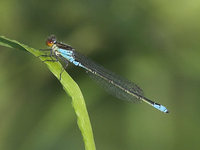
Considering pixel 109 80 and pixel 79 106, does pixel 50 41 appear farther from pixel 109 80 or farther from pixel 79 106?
pixel 79 106

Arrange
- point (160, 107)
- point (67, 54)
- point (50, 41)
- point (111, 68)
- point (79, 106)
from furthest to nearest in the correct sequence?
point (111, 68)
point (160, 107)
point (67, 54)
point (50, 41)
point (79, 106)

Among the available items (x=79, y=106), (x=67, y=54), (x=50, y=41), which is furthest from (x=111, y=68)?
(x=79, y=106)

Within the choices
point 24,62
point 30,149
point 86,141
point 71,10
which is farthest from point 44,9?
point 86,141

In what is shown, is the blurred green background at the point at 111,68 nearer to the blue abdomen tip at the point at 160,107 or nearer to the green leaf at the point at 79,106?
the blue abdomen tip at the point at 160,107

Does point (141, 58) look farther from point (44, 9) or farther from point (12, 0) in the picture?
point (12, 0)

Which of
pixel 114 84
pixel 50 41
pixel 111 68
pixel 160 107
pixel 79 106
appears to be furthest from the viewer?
pixel 111 68
